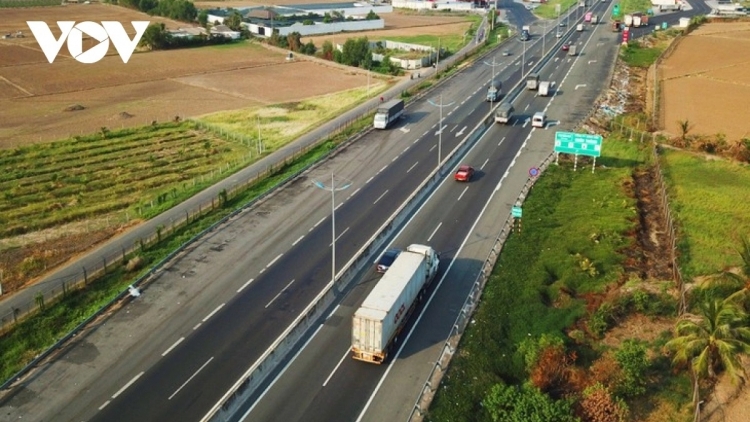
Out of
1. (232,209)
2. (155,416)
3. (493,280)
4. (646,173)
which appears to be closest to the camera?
(155,416)

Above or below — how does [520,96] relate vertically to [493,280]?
above

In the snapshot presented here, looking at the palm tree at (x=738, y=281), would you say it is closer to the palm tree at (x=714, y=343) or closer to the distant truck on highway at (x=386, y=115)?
the palm tree at (x=714, y=343)

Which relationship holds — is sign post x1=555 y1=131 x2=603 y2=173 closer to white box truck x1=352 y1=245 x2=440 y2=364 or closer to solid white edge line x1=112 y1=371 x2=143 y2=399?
white box truck x1=352 y1=245 x2=440 y2=364

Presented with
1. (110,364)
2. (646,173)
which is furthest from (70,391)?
(646,173)

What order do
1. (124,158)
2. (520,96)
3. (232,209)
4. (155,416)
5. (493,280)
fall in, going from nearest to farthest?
1. (155,416)
2. (493,280)
3. (232,209)
4. (124,158)
5. (520,96)

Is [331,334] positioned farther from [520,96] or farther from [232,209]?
[520,96]

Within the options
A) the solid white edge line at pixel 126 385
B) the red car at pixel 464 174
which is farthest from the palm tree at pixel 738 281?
the solid white edge line at pixel 126 385

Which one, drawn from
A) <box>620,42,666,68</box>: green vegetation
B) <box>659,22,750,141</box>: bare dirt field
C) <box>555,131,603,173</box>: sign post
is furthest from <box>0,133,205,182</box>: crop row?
<box>620,42,666,68</box>: green vegetation
